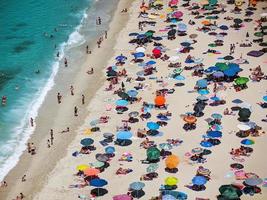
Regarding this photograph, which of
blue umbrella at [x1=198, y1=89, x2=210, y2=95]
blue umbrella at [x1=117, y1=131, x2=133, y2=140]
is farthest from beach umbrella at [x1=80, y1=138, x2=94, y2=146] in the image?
blue umbrella at [x1=198, y1=89, x2=210, y2=95]

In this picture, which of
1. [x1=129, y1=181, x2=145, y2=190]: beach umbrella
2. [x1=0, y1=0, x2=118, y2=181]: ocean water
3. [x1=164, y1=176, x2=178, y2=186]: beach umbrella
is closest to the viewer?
[x1=129, y1=181, x2=145, y2=190]: beach umbrella

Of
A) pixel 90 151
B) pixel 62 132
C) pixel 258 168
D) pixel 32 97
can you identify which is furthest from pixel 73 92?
pixel 258 168

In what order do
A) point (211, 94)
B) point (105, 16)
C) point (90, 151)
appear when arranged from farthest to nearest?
Answer: point (105, 16)
point (211, 94)
point (90, 151)

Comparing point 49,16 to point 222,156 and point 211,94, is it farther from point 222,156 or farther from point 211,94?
point 222,156

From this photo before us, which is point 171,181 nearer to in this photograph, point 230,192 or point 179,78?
point 230,192

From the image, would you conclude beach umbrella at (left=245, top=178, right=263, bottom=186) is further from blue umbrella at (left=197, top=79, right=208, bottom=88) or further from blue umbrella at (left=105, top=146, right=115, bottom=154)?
blue umbrella at (left=197, top=79, right=208, bottom=88)

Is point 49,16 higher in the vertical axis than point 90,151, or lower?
higher

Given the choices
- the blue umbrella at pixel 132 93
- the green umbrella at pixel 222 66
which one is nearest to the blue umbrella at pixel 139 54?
the blue umbrella at pixel 132 93
